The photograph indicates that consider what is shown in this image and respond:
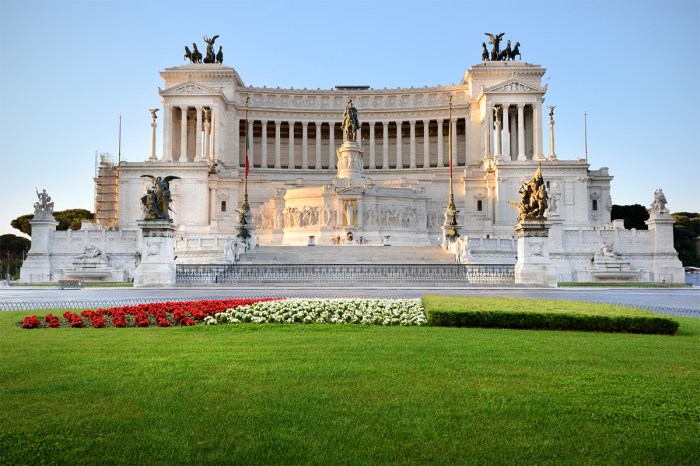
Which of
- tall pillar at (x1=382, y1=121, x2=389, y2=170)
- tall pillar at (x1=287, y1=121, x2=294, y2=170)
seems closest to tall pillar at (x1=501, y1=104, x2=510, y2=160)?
tall pillar at (x1=382, y1=121, x2=389, y2=170)

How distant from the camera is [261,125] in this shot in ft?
317

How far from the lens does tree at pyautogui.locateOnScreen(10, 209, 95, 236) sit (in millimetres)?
93175

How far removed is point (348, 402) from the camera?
7379 mm

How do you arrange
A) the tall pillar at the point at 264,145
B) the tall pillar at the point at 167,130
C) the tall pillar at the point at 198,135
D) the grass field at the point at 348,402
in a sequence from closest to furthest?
the grass field at the point at 348,402, the tall pillar at the point at 167,130, the tall pillar at the point at 198,135, the tall pillar at the point at 264,145

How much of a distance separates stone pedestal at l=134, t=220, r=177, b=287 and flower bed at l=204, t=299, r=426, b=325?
59.3 feet

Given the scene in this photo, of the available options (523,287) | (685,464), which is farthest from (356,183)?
(685,464)

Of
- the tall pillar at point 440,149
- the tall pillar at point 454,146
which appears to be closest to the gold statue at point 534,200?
the tall pillar at point 440,149

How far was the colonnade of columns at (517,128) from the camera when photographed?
272ft

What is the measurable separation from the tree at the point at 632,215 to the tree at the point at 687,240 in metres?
4.80

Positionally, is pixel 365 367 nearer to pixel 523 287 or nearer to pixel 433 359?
pixel 433 359

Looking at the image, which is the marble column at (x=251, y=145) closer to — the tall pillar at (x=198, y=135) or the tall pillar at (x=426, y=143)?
the tall pillar at (x=198, y=135)

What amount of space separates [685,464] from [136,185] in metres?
76.5

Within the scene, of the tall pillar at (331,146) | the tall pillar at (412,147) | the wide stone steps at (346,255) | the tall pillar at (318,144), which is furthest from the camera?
the tall pillar at (331,146)

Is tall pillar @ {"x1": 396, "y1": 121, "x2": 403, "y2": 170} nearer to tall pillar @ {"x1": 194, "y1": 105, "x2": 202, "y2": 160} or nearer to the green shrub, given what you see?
tall pillar @ {"x1": 194, "y1": 105, "x2": 202, "y2": 160}
